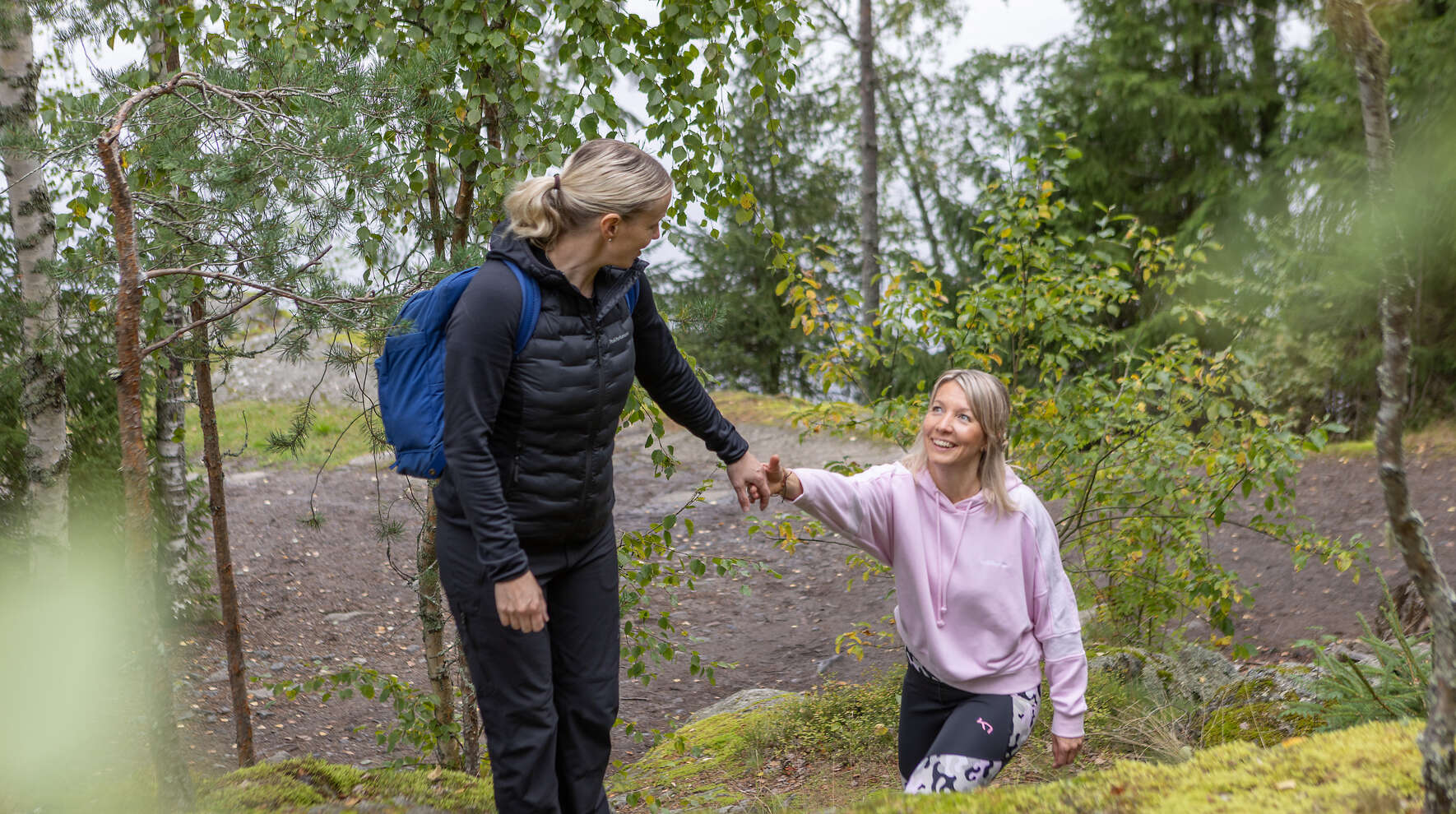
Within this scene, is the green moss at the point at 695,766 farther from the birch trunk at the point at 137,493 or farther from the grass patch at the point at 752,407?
the grass patch at the point at 752,407

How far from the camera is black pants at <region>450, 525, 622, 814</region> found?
7.76 feet

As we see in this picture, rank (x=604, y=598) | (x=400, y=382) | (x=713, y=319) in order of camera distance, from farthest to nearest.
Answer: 1. (x=713, y=319)
2. (x=604, y=598)
3. (x=400, y=382)

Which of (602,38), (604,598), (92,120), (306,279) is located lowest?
(604,598)

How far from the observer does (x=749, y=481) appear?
2.85 meters

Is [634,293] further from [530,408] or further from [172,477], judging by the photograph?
[172,477]

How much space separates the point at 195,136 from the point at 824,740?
3.41m

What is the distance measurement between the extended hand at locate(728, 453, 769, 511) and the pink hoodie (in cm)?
15

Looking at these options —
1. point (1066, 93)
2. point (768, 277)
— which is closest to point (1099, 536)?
point (1066, 93)

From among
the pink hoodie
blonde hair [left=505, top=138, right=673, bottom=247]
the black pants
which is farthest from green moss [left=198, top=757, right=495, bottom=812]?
blonde hair [left=505, top=138, right=673, bottom=247]

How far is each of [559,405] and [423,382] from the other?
314mm

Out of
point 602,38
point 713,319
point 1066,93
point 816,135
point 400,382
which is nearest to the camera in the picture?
point 400,382

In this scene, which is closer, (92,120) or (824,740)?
(92,120)

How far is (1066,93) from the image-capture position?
12570 mm

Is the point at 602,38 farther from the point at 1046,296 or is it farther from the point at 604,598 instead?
the point at 1046,296
